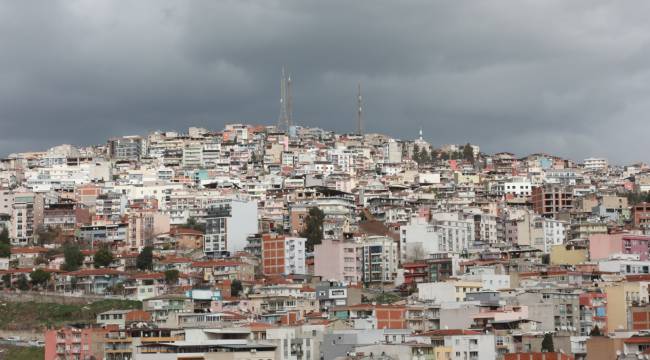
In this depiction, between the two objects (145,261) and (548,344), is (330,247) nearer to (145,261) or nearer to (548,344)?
(145,261)

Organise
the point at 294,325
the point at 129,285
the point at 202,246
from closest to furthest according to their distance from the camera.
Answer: the point at 294,325
the point at 129,285
the point at 202,246

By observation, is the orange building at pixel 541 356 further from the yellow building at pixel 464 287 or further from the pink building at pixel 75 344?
the pink building at pixel 75 344

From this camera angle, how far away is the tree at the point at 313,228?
88.6 meters

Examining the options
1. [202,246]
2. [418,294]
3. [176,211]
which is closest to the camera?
[418,294]

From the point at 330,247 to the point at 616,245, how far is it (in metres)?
15.0

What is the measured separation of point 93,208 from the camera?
103625mm

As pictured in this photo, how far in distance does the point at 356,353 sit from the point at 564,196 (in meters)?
49.3

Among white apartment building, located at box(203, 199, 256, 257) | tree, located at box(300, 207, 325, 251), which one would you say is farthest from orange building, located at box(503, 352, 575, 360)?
white apartment building, located at box(203, 199, 256, 257)

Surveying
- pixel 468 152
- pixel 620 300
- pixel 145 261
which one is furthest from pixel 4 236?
pixel 468 152

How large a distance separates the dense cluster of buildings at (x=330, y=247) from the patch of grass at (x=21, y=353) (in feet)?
10.8

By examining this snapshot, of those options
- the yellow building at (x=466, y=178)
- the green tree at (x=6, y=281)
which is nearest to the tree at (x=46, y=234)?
the green tree at (x=6, y=281)

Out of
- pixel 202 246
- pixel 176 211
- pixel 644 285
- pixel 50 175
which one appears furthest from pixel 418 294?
pixel 50 175

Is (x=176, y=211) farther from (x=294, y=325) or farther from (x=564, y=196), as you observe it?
(x=294, y=325)

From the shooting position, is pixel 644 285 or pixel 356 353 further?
pixel 644 285
